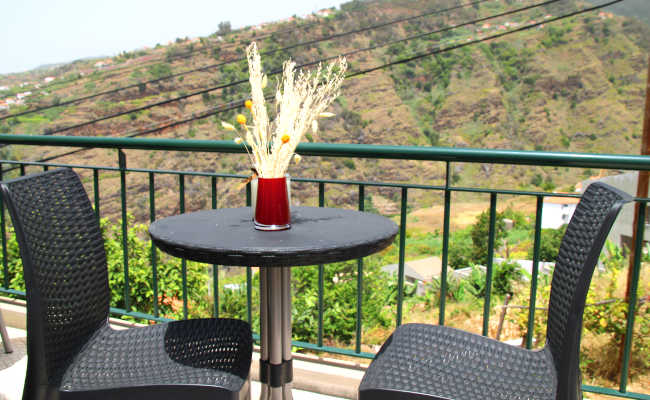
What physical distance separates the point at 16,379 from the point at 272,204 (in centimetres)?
156

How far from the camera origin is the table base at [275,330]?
4.94 feet

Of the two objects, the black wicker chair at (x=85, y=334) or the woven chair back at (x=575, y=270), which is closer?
the woven chair back at (x=575, y=270)

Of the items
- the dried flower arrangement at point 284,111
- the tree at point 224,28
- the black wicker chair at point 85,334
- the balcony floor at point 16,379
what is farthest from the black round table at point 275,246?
the tree at point 224,28

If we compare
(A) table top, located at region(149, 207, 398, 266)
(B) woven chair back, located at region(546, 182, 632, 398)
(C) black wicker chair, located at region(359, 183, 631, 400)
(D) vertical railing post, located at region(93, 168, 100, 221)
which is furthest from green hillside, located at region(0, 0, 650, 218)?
(B) woven chair back, located at region(546, 182, 632, 398)

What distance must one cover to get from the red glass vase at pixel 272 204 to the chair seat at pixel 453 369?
1.60 ft

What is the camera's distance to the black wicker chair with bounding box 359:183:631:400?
111 centimetres

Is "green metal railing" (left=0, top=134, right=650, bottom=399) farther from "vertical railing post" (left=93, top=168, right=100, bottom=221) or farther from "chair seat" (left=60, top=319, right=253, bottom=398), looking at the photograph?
"chair seat" (left=60, top=319, right=253, bottom=398)

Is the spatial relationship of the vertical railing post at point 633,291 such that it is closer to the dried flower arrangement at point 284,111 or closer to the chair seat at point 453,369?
the chair seat at point 453,369

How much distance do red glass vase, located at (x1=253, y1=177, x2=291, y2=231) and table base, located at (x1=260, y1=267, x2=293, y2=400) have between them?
0.13 m

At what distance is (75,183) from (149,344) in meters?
0.54

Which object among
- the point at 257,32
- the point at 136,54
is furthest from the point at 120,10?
the point at 257,32

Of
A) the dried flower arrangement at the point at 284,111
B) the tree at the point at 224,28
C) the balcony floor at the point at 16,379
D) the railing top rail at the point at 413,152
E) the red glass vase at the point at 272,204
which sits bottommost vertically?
the balcony floor at the point at 16,379

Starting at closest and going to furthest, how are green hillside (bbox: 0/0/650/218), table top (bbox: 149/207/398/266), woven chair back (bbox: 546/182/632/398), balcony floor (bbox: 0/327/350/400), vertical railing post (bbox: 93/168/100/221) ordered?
woven chair back (bbox: 546/182/632/398) → table top (bbox: 149/207/398/266) → balcony floor (bbox: 0/327/350/400) → vertical railing post (bbox: 93/168/100/221) → green hillside (bbox: 0/0/650/218)

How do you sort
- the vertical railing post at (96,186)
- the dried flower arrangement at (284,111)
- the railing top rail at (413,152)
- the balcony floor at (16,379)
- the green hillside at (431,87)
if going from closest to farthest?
the dried flower arrangement at (284,111)
the railing top rail at (413,152)
the balcony floor at (16,379)
the vertical railing post at (96,186)
the green hillside at (431,87)
